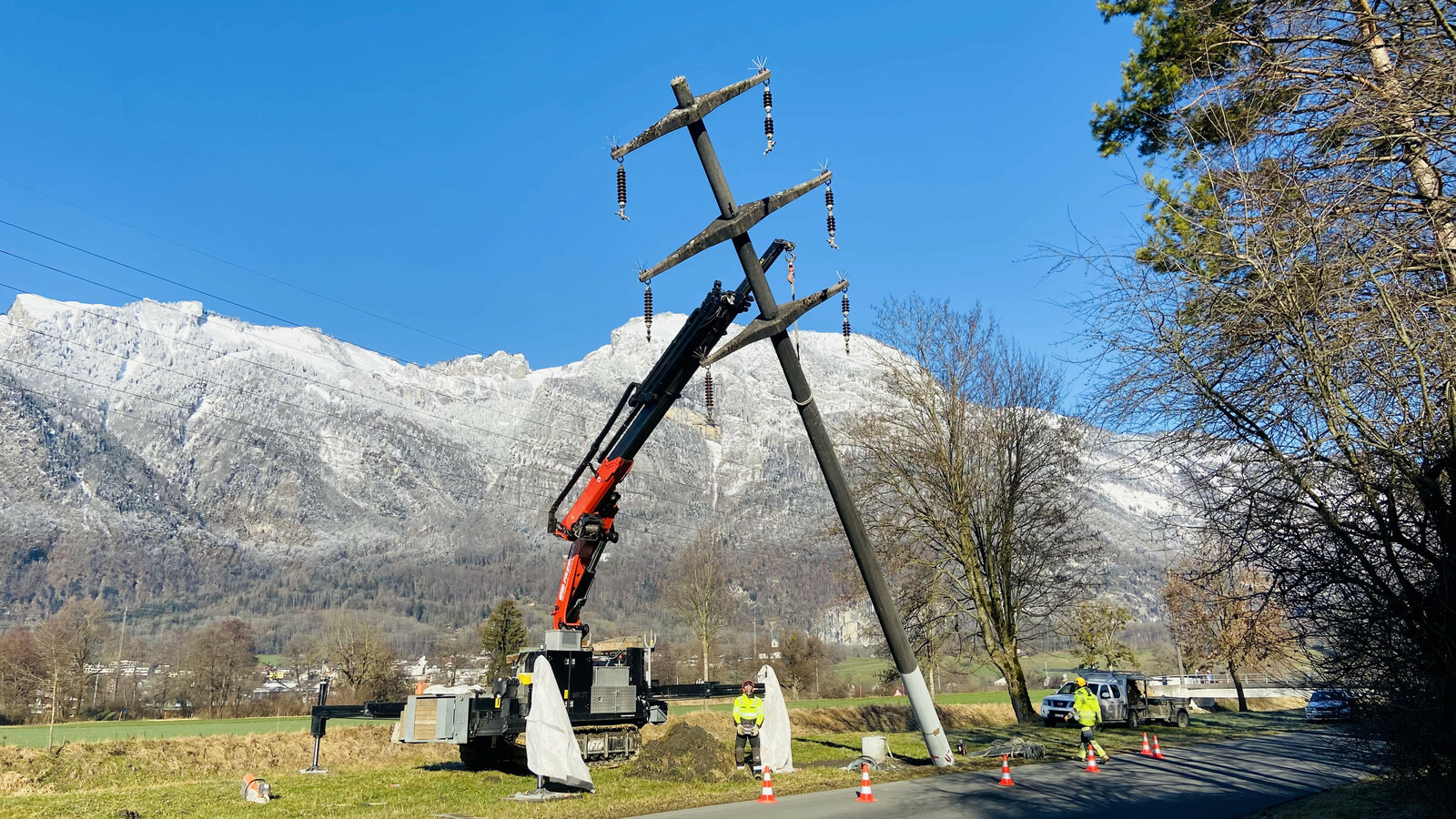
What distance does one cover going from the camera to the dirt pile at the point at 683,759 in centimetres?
1673

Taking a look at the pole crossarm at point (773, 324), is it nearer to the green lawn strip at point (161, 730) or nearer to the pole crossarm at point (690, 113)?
the pole crossarm at point (690, 113)

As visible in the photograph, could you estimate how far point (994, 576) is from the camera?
29828 mm

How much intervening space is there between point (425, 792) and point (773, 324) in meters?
10.3

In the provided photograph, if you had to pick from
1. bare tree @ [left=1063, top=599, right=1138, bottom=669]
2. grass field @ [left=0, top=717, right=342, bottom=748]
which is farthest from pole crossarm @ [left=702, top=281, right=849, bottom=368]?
bare tree @ [left=1063, top=599, right=1138, bottom=669]

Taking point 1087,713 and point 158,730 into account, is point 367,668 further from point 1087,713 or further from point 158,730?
point 1087,713

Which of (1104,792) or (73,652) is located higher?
(73,652)

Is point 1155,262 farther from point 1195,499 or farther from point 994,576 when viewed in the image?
point 994,576

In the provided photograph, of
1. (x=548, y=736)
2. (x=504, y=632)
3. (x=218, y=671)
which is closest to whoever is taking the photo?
(x=548, y=736)

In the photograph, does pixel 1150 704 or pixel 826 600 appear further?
pixel 826 600

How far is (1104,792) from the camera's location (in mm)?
14961

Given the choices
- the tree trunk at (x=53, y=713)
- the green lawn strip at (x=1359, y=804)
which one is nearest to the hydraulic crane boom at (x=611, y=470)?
the green lawn strip at (x=1359, y=804)

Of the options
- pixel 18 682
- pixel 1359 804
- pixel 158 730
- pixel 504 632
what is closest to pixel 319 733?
pixel 1359 804

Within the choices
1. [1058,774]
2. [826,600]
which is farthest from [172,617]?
[1058,774]

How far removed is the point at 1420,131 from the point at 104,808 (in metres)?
18.4
